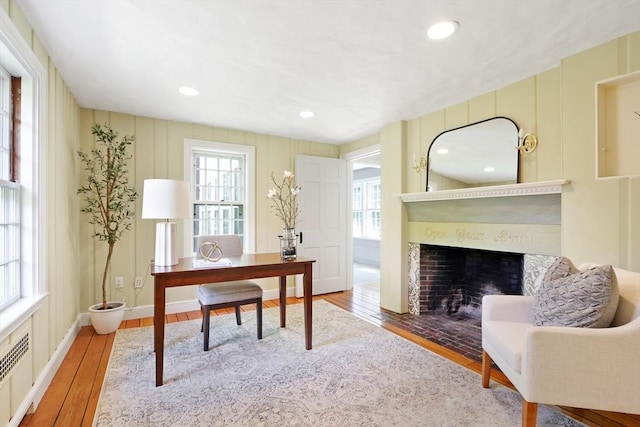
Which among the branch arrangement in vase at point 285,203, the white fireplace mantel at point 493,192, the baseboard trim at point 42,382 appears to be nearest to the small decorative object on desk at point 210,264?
the baseboard trim at point 42,382

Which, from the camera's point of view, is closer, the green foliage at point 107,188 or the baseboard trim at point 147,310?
the green foliage at point 107,188

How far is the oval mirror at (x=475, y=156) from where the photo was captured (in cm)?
266

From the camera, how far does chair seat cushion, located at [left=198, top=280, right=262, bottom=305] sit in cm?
257

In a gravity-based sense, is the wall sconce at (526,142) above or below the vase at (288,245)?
above

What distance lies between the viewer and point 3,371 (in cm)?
148

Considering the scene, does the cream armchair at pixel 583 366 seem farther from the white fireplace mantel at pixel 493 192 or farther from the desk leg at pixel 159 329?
the desk leg at pixel 159 329

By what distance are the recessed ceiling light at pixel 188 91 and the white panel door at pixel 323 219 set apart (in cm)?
177

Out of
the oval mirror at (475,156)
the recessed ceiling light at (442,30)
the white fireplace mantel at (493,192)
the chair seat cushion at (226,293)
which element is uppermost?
the recessed ceiling light at (442,30)

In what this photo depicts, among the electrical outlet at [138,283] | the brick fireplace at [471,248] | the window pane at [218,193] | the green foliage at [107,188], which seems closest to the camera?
the brick fireplace at [471,248]

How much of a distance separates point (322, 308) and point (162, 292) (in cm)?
216

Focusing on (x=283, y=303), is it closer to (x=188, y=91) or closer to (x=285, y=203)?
(x=285, y=203)

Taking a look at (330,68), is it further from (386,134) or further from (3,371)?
(3,371)

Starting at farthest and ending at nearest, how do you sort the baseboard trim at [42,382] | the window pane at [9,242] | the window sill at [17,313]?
the window pane at [9,242] → the baseboard trim at [42,382] → the window sill at [17,313]

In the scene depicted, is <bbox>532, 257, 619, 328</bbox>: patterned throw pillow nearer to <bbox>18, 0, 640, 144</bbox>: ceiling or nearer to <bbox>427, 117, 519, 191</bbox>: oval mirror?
<bbox>427, 117, 519, 191</bbox>: oval mirror
